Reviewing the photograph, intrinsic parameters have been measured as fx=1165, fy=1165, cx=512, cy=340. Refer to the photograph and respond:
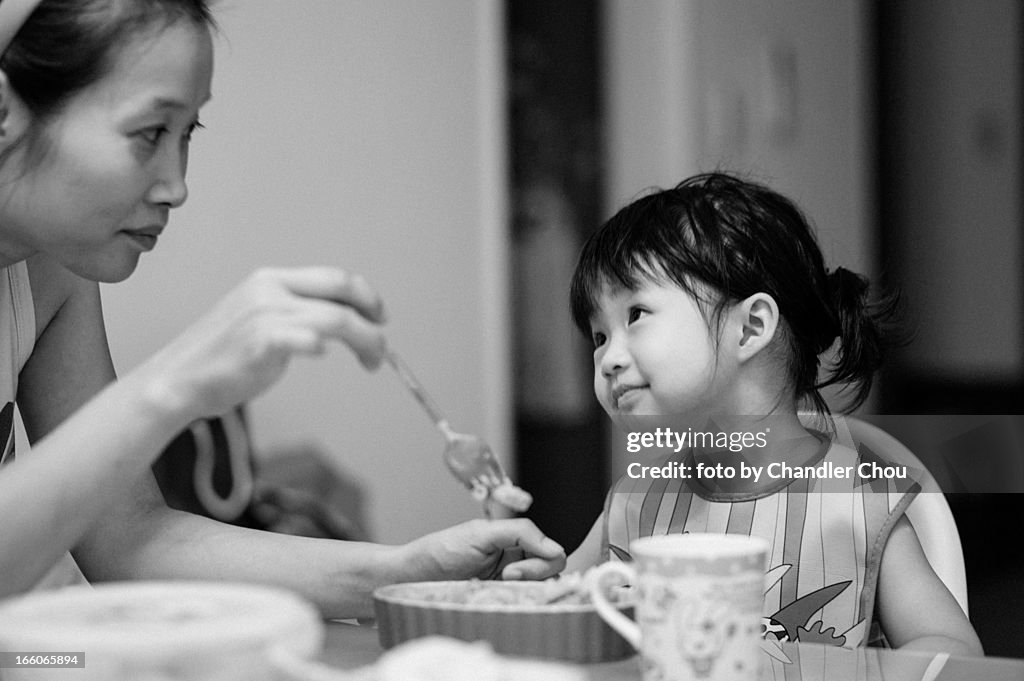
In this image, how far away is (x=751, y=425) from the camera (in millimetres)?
1299

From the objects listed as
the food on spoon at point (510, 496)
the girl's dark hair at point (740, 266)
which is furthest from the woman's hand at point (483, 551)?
the girl's dark hair at point (740, 266)

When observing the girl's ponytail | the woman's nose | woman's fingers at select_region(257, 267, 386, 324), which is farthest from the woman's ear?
the girl's ponytail

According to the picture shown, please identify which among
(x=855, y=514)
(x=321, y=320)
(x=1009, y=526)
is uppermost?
(x=321, y=320)

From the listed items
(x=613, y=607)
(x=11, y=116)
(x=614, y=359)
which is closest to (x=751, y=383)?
(x=614, y=359)

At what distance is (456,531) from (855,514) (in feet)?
1.46

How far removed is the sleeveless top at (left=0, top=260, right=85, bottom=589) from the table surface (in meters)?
0.42

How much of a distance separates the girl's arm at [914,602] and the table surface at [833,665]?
16cm

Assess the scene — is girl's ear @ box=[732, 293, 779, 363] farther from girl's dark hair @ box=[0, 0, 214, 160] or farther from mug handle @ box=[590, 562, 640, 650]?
girl's dark hair @ box=[0, 0, 214, 160]

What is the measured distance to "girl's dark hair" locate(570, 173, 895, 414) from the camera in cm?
125

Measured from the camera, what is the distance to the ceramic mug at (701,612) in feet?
2.16

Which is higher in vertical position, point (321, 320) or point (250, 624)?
point (321, 320)

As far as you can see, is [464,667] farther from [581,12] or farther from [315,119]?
[581,12]

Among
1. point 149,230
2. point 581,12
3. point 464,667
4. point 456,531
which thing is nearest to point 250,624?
point 464,667

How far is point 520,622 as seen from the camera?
758 millimetres
